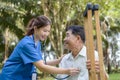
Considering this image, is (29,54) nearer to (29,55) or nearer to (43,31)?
(29,55)

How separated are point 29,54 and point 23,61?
9 centimetres

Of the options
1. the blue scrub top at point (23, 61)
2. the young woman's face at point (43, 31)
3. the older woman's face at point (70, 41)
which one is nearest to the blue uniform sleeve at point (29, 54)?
the blue scrub top at point (23, 61)

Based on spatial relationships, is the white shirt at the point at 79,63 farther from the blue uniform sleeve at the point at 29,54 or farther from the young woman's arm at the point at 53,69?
the blue uniform sleeve at the point at 29,54

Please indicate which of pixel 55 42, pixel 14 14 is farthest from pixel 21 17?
pixel 55 42

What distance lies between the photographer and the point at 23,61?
3193 mm

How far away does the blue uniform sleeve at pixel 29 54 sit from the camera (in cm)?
A: 316

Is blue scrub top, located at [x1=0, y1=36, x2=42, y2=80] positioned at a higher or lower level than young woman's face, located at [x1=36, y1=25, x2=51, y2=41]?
lower

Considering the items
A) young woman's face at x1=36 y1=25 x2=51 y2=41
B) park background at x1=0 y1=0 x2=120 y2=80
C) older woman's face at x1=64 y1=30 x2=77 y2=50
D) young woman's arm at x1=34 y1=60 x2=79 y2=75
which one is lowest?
young woman's arm at x1=34 y1=60 x2=79 y2=75

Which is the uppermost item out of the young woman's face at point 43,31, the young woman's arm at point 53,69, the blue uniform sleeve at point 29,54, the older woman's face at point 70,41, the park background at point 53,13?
the park background at point 53,13

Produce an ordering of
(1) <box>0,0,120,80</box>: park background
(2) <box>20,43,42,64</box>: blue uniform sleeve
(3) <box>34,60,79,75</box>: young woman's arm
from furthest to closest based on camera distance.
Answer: (1) <box>0,0,120,80</box>: park background → (2) <box>20,43,42,64</box>: blue uniform sleeve → (3) <box>34,60,79,75</box>: young woman's arm

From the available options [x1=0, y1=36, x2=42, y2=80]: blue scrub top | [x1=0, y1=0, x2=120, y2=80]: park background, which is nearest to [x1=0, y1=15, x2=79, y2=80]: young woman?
[x1=0, y1=36, x2=42, y2=80]: blue scrub top

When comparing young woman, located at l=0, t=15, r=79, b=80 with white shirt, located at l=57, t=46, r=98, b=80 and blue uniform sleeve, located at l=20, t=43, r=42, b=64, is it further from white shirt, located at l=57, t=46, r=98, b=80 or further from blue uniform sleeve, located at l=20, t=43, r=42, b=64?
white shirt, located at l=57, t=46, r=98, b=80

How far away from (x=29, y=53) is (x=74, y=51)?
1.46ft

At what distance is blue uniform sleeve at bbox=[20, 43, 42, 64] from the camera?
124 inches
